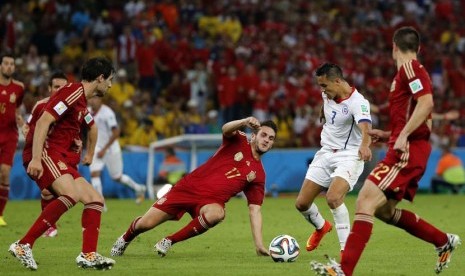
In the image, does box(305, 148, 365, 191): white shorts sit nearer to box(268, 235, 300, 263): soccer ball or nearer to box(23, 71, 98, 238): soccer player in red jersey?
box(268, 235, 300, 263): soccer ball

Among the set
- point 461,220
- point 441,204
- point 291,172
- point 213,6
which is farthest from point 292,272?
point 213,6

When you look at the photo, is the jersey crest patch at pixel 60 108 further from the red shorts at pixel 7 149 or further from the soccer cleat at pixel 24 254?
the red shorts at pixel 7 149

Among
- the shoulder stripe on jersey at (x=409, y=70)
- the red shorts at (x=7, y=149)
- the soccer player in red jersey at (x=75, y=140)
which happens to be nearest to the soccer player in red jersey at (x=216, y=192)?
the soccer player in red jersey at (x=75, y=140)

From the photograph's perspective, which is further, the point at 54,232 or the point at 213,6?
the point at 213,6

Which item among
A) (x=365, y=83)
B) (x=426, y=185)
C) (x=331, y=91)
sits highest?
(x=331, y=91)

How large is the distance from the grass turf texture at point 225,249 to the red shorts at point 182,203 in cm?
51

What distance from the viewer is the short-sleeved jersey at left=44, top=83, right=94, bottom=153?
34.1 ft

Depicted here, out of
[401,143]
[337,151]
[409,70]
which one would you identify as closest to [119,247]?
[337,151]

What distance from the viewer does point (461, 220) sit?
17156 mm

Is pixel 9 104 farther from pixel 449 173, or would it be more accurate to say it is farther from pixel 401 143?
pixel 449 173

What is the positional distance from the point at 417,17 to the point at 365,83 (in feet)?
17.9

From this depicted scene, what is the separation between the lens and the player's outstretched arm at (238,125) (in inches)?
425

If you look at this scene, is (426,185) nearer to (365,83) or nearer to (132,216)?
(365,83)

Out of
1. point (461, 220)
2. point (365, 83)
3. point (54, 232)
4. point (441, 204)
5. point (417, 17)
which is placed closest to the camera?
point (54, 232)
